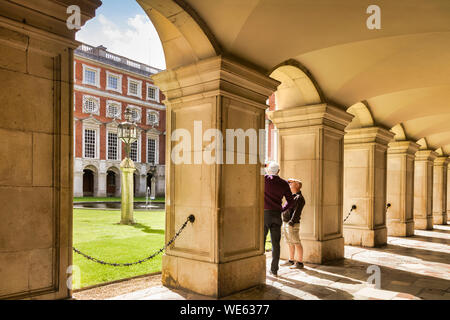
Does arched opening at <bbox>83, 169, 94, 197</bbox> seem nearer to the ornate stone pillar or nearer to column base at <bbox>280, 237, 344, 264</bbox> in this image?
column base at <bbox>280, 237, 344, 264</bbox>

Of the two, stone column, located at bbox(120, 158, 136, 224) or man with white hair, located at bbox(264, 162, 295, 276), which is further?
stone column, located at bbox(120, 158, 136, 224)

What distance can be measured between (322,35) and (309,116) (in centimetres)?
231

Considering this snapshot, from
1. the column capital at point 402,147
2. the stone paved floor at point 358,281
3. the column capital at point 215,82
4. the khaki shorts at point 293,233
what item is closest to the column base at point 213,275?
the stone paved floor at point 358,281

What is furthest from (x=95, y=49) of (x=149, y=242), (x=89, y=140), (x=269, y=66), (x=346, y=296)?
(x=346, y=296)

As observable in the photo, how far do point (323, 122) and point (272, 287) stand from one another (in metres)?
3.73

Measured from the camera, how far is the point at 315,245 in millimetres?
7227

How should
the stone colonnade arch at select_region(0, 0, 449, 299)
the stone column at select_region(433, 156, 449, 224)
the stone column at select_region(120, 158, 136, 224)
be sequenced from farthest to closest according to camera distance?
the stone column at select_region(433, 156, 449, 224), the stone column at select_region(120, 158, 136, 224), the stone colonnade arch at select_region(0, 0, 449, 299)

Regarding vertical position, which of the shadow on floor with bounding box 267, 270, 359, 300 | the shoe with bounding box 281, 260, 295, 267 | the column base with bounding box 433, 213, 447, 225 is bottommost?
the column base with bounding box 433, 213, 447, 225

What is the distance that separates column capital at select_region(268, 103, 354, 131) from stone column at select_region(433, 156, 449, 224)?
12803mm

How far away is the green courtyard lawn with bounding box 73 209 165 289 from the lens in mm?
5973

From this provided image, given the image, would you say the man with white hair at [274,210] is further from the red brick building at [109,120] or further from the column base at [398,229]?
the red brick building at [109,120]

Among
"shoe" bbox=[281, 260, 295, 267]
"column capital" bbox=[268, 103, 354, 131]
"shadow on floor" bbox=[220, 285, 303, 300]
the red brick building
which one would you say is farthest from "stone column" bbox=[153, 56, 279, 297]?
the red brick building

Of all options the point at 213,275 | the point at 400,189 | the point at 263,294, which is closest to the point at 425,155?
the point at 400,189

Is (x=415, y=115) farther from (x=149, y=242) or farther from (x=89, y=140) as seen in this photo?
(x=89, y=140)
